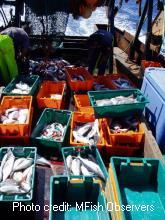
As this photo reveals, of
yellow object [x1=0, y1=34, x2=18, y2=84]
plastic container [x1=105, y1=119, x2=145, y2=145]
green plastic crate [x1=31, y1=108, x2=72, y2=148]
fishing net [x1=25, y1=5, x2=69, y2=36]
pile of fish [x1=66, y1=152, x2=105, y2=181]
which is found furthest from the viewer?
fishing net [x1=25, y1=5, x2=69, y2=36]

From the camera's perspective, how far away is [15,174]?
Answer: 5.29 metres

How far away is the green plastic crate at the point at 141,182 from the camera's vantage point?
4643 millimetres

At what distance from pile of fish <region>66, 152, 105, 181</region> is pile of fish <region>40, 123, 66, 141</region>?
2.47 feet

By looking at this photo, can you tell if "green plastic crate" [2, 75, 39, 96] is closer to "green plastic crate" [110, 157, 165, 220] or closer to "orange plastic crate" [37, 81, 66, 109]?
"orange plastic crate" [37, 81, 66, 109]

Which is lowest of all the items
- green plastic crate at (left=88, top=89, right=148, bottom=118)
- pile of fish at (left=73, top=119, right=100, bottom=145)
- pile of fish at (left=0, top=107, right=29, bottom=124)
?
pile of fish at (left=73, top=119, right=100, bottom=145)

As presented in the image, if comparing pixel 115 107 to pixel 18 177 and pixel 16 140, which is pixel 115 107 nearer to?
pixel 16 140

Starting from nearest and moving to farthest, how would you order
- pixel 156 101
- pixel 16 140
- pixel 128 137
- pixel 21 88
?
pixel 128 137, pixel 16 140, pixel 156 101, pixel 21 88

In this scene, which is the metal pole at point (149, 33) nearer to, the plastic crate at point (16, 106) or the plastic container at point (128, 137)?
the plastic container at point (128, 137)

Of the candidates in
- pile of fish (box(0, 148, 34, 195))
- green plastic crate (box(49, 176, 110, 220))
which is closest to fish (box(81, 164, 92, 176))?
green plastic crate (box(49, 176, 110, 220))

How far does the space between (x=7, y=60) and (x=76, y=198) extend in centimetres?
465

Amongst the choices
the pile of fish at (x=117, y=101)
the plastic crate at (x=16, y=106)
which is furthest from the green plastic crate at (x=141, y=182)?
the plastic crate at (x=16, y=106)

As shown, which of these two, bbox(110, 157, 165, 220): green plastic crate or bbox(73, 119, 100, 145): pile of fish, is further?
bbox(73, 119, 100, 145): pile of fish

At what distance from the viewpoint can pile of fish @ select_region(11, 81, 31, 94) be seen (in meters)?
7.77

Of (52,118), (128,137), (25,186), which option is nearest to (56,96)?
(52,118)
